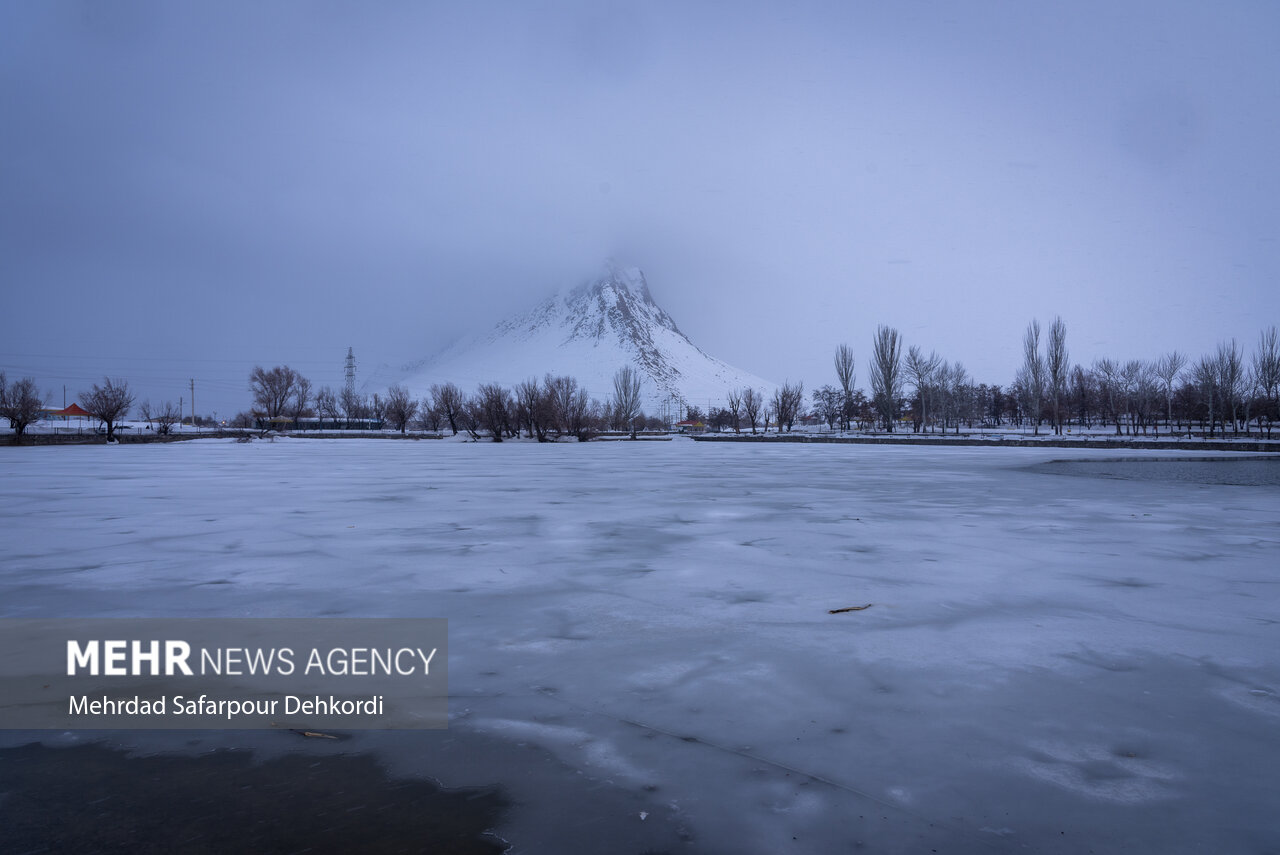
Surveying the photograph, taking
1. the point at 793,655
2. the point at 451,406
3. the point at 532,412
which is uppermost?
the point at 451,406

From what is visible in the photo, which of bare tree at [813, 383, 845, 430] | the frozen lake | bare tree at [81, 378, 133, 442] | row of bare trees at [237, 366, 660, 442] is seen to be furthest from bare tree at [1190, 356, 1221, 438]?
bare tree at [81, 378, 133, 442]

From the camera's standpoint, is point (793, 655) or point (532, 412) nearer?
point (793, 655)

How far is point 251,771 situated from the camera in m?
2.56

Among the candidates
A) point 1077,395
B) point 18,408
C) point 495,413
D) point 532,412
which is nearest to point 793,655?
point 532,412

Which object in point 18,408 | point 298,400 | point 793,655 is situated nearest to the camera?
point 793,655

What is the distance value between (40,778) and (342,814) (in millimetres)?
1213

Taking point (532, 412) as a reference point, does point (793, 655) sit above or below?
below

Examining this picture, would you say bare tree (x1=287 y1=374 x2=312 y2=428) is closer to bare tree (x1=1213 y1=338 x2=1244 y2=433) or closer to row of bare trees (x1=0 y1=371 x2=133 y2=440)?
row of bare trees (x1=0 y1=371 x2=133 y2=440)

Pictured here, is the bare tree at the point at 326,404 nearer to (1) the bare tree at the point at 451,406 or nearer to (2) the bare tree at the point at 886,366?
(1) the bare tree at the point at 451,406

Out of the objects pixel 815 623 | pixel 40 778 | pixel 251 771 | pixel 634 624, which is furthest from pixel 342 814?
pixel 815 623

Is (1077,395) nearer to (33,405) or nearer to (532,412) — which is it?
(532,412)

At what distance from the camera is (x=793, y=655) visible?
3.84 meters

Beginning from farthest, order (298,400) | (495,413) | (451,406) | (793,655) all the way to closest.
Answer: (298,400)
(451,406)
(495,413)
(793,655)

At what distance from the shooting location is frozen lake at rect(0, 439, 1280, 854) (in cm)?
232
